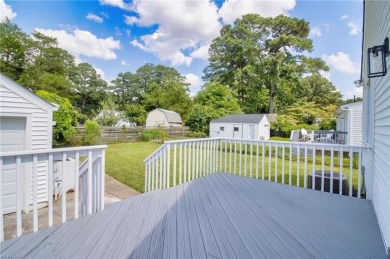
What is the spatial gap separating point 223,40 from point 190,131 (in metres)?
13.5

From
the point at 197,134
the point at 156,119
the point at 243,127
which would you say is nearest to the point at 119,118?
the point at 156,119

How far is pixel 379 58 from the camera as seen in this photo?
7.68 ft

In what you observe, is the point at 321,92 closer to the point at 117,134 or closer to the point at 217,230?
the point at 117,134

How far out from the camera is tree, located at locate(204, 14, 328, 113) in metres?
24.2

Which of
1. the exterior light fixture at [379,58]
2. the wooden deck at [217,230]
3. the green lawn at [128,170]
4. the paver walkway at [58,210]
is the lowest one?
the paver walkway at [58,210]

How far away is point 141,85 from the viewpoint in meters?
40.2

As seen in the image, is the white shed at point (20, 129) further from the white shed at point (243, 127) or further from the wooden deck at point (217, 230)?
the white shed at point (243, 127)

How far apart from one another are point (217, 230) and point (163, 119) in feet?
75.6

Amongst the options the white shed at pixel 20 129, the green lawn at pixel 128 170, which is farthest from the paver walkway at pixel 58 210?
the white shed at pixel 20 129

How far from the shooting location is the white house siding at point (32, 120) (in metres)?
4.35

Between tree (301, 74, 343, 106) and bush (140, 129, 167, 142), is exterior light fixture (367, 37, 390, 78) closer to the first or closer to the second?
bush (140, 129, 167, 142)

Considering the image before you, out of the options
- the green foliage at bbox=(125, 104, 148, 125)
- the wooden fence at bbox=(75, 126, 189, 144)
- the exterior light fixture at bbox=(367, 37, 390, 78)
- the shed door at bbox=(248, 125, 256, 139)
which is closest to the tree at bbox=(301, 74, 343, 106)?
the shed door at bbox=(248, 125, 256, 139)

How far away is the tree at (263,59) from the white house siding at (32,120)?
24205 mm

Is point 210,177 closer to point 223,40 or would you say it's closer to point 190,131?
point 190,131
